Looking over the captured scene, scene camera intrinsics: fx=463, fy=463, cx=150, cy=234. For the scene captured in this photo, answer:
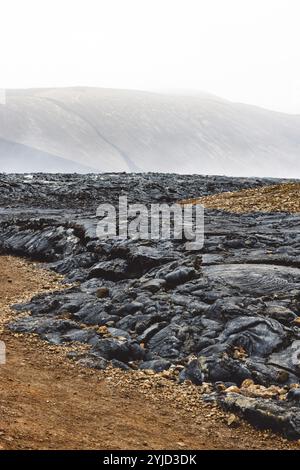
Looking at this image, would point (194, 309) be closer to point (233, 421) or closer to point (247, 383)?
point (247, 383)

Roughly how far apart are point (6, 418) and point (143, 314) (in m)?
5.18

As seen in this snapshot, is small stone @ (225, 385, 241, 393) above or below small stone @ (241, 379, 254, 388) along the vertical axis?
below

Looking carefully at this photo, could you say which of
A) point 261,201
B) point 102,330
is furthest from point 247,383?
point 261,201

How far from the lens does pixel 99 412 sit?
7.92 m

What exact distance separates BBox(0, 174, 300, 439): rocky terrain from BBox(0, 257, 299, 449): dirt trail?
14.1 inches

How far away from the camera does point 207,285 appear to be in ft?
40.8

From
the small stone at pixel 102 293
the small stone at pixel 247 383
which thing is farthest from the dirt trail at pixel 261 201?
the small stone at pixel 247 383

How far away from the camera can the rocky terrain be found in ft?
29.4

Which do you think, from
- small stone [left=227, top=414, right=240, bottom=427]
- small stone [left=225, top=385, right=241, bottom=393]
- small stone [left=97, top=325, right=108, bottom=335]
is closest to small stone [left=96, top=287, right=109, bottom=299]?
small stone [left=97, top=325, right=108, bottom=335]

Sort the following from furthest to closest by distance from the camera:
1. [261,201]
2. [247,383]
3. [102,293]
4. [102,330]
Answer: [261,201] → [102,293] → [102,330] → [247,383]

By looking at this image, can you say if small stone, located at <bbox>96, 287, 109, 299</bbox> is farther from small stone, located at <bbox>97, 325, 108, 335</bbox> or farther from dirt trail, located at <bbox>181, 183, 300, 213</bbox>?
dirt trail, located at <bbox>181, 183, 300, 213</bbox>

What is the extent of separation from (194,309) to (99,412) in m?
4.16

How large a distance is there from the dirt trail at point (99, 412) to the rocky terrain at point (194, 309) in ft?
1.17

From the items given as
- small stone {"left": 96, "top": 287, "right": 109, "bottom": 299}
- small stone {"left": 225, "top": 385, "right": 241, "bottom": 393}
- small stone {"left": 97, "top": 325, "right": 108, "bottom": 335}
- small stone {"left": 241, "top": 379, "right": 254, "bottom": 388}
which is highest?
small stone {"left": 96, "top": 287, "right": 109, "bottom": 299}
